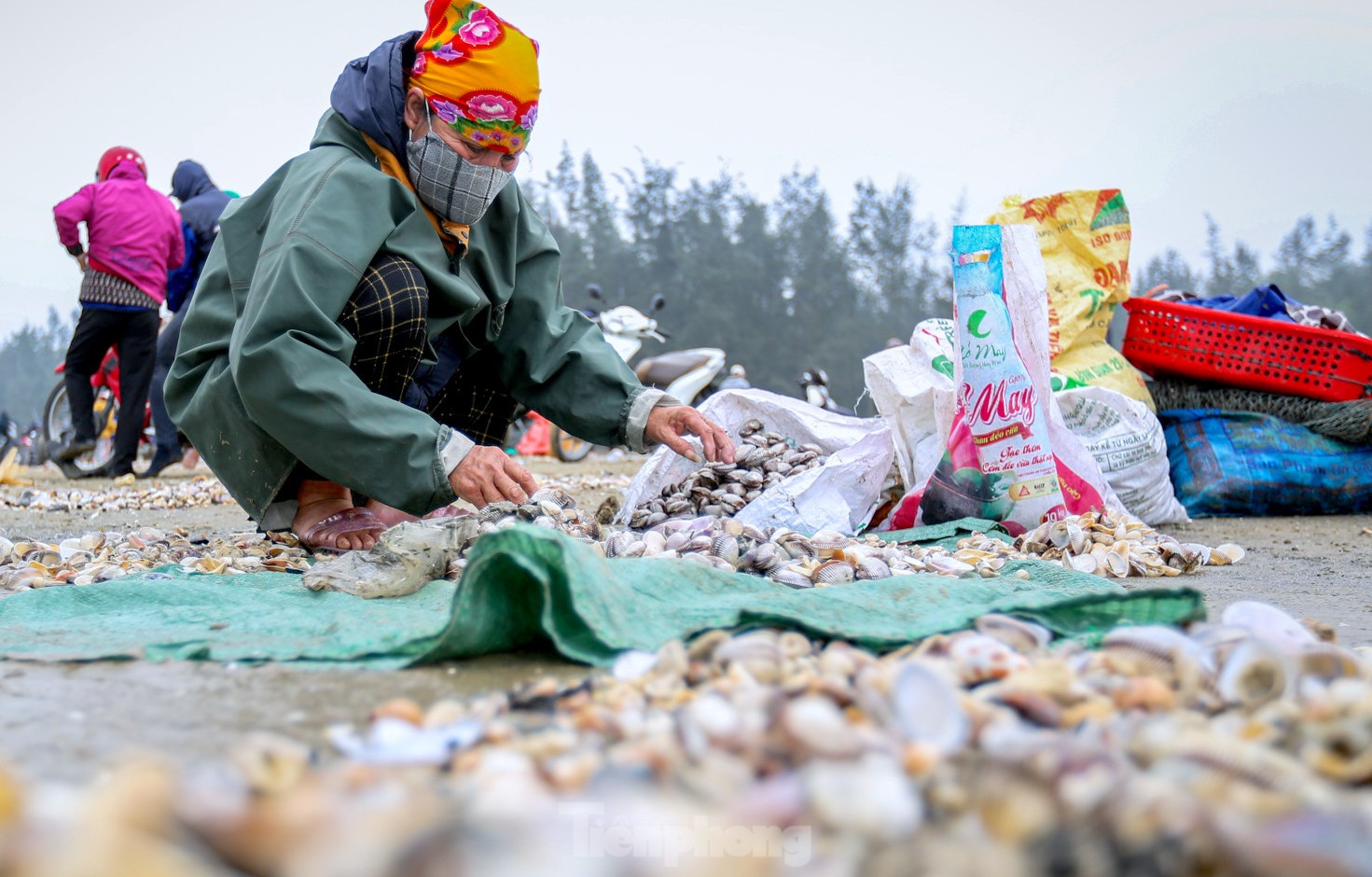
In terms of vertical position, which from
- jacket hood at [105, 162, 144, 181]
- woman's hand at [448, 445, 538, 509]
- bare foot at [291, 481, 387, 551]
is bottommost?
bare foot at [291, 481, 387, 551]

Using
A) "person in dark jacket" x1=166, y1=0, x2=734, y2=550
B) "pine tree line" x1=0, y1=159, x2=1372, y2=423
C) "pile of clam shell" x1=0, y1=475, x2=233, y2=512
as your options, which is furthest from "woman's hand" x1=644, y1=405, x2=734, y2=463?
"pine tree line" x1=0, y1=159, x2=1372, y2=423

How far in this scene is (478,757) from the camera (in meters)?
0.84

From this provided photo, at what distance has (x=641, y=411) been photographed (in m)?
2.46

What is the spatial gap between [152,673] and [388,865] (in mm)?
829

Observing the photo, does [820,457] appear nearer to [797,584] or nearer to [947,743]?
[797,584]

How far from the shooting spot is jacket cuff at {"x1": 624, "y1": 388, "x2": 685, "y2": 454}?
2455 millimetres

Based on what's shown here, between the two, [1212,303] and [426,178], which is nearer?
[426,178]

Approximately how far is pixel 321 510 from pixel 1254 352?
331cm

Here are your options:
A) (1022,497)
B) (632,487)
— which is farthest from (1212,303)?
(632,487)

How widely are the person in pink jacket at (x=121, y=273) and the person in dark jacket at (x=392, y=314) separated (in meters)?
3.81

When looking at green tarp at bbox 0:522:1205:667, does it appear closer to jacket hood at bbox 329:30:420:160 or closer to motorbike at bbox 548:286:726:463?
jacket hood at bbox 329:30:420:160

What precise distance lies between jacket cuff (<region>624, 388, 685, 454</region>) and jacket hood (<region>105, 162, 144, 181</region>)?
4.72 meters

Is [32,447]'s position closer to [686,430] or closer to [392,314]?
[392,314]

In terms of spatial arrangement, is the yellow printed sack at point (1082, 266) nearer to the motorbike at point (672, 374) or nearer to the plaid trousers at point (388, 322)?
the plaid trousers at point (388, 322)
